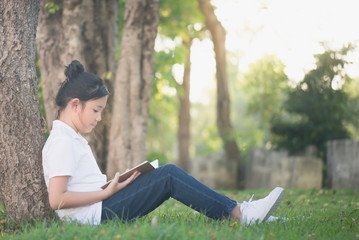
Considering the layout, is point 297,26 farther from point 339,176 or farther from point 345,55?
point 339,176

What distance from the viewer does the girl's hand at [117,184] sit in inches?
155

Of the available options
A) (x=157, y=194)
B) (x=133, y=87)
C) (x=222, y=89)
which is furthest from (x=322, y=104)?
(x=157, y=194)

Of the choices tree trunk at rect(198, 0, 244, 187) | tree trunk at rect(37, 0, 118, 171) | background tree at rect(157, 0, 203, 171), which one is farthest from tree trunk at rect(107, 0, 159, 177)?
tree trunk at rect(198, 0, 244, 187)

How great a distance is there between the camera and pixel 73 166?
12.6ft

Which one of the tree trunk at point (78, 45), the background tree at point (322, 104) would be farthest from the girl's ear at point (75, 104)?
the background tree at point (322, 104)

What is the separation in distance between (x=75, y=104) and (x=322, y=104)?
879 centimetres

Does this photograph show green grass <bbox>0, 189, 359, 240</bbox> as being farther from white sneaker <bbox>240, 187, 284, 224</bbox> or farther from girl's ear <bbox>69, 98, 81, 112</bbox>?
girl's ear <bbox>69, 98, 81, 112</bbox>

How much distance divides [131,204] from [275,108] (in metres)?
14.3

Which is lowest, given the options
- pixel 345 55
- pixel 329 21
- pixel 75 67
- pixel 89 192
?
pixel 89 192

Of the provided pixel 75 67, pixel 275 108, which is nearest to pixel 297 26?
pixel 275 108

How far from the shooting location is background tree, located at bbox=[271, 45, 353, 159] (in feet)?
38.1

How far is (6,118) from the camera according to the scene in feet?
14.0

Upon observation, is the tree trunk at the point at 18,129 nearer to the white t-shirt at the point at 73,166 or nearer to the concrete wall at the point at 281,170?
the white t-shirt at the point at 73,166

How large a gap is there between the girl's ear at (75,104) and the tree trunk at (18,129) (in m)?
0.51
